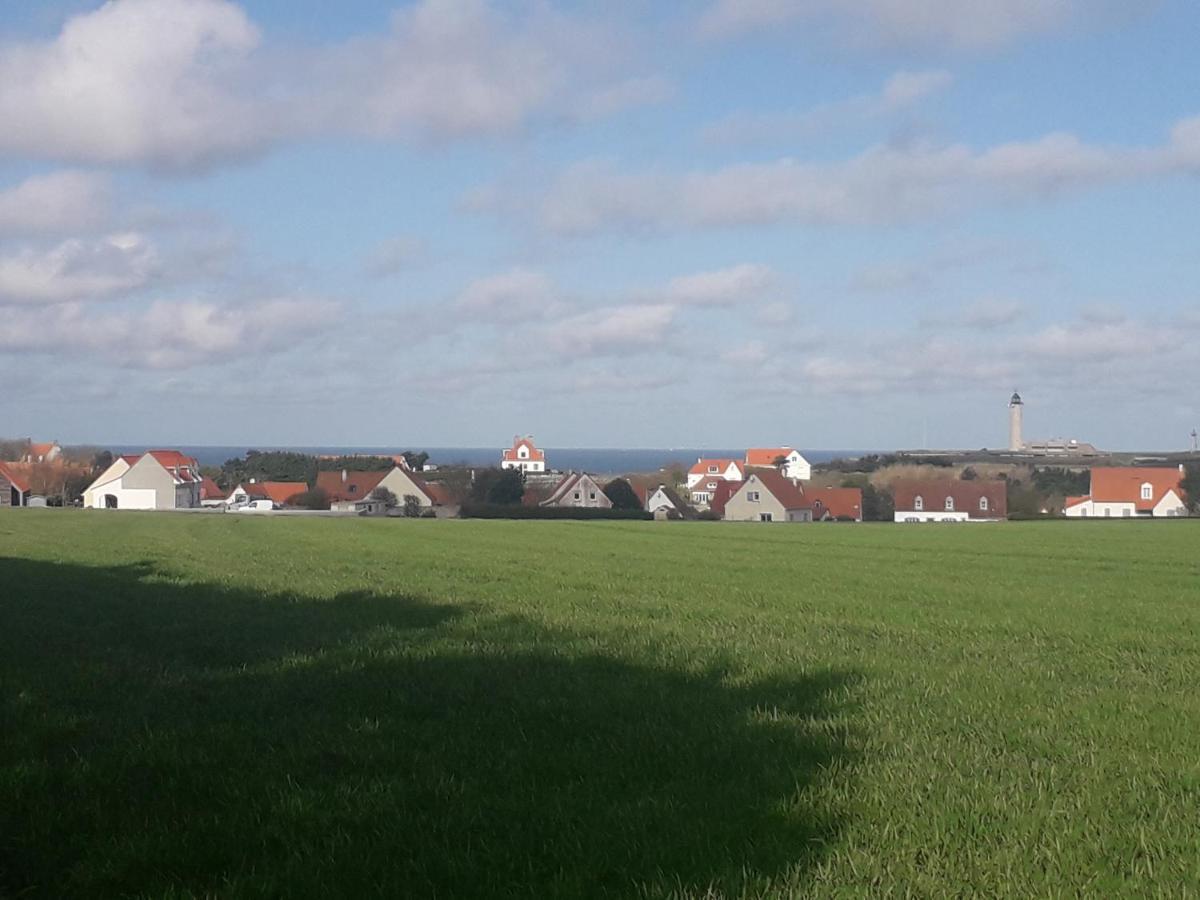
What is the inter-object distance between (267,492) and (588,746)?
106 metres

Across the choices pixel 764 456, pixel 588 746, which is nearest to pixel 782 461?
pixel 764 456

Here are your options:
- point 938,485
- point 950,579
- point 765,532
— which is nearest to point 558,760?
point 950,579

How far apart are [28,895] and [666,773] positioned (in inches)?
138

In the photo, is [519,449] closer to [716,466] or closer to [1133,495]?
[716,466]

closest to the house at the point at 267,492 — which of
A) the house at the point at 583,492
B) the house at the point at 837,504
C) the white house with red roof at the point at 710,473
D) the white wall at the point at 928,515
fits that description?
the house at the point at 583,492

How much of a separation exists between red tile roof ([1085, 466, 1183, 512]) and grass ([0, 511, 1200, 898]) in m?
85.9

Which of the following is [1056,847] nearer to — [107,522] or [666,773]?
[666,773]

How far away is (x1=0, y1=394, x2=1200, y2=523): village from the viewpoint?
9469 centimetres

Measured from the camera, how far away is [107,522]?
54750 mm

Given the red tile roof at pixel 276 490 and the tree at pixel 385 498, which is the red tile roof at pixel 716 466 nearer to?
the red tile roof at pixel 276 490

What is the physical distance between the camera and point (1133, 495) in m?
99.0

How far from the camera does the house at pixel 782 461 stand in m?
162

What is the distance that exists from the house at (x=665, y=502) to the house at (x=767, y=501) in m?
3.76

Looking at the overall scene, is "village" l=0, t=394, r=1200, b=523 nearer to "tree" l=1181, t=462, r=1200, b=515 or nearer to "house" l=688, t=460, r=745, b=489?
"tree" l=1181, t=462, r=1200, b=515
